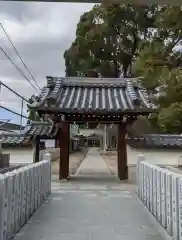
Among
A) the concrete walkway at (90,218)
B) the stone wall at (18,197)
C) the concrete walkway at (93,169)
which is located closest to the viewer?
the stone wall at (18,197)

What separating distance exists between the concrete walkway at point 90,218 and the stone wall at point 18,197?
210 mm

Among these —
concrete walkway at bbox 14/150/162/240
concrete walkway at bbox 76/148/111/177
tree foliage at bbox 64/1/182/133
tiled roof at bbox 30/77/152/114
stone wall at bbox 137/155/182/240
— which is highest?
tree foliage at bbox 64/1/182/133

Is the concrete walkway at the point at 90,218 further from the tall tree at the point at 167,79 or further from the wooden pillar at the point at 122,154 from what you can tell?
the tall tree at the point at 167,79

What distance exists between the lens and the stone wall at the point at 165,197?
18.3ft

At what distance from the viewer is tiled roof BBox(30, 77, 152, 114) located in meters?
14.2

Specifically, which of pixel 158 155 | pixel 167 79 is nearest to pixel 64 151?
pixel 167 79

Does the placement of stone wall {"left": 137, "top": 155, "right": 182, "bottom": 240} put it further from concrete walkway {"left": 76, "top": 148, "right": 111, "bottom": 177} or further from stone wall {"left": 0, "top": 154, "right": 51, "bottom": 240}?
concrete walkway {"left": 76, "top": 148, "right": 111, "bottom": 177}

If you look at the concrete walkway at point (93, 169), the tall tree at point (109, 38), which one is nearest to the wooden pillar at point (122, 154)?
the concrete walkway at point (93, 169)

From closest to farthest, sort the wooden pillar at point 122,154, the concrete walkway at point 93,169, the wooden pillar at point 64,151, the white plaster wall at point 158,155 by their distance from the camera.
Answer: the wooden pillar at point 64,151 → the wooden pillar at point 122,154 → the concrete walkway at point 93,169 → the white plaster wall at point 158,155

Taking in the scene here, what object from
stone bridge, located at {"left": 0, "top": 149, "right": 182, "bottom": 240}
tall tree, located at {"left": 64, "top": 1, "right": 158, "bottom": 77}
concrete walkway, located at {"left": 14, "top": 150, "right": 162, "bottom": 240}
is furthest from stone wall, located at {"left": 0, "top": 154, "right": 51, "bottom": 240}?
tall tree, located at {"left": 64, "top": 1, "right": 158, "bottom": 77}

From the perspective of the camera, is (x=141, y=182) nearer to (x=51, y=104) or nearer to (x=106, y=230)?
(x=106, y=230)

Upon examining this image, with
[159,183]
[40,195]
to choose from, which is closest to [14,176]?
[159,183]

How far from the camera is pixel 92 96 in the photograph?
16.0 meters

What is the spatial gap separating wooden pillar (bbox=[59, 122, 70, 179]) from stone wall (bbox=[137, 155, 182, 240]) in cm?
571
